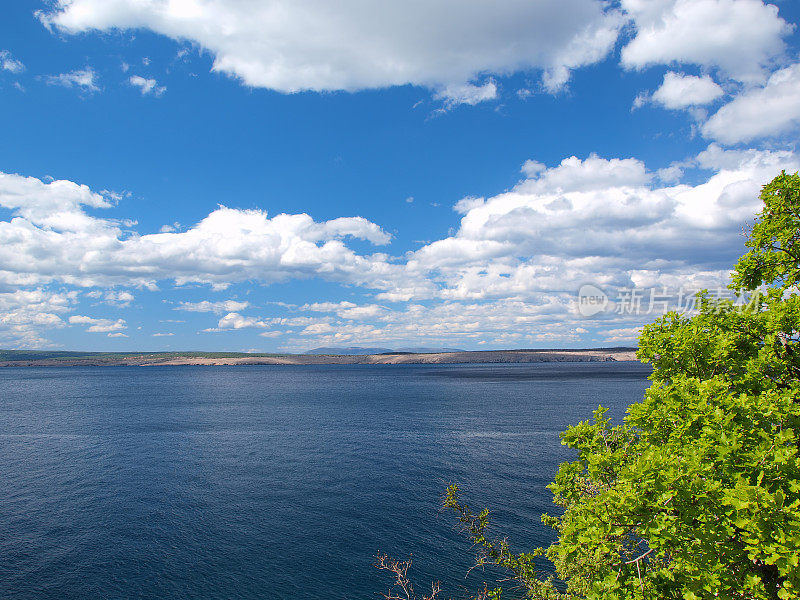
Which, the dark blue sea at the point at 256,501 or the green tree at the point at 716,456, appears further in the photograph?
the dark blue sea at the point at 256,501

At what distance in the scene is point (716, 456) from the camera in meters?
13.3

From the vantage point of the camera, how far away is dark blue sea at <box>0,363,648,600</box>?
1492 inches

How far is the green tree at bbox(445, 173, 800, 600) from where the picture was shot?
486 inches

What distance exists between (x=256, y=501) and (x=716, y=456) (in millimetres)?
51497

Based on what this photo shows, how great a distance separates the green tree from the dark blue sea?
25125 mm

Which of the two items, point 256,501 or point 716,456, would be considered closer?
point 716,456

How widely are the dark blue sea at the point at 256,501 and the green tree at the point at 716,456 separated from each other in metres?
25.1

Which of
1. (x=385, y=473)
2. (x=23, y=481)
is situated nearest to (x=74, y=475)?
(x=23, y=481)

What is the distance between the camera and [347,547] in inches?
1681

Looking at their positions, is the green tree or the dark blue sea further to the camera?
the dark blue sea

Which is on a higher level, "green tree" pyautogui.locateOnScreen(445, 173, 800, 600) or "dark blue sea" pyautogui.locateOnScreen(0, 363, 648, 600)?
"green tree" pyautogui.locateOnScreen(445, 173, 800, 600)

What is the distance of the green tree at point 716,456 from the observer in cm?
1234

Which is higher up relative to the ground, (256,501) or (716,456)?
(716,456)

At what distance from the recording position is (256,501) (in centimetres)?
5400
